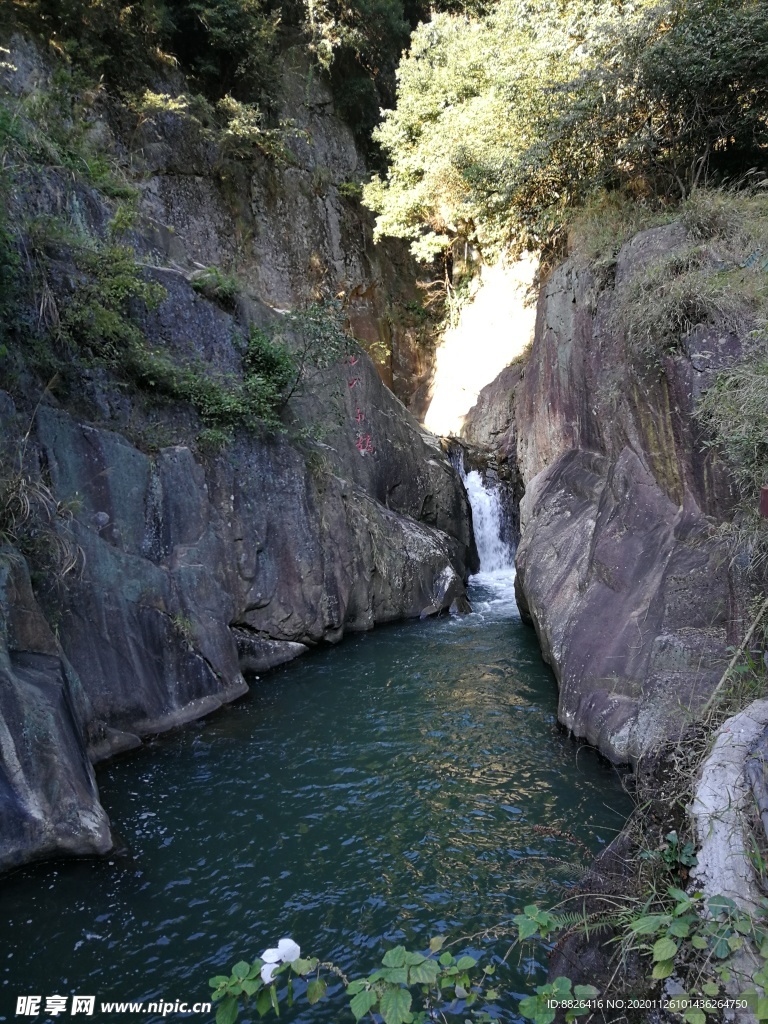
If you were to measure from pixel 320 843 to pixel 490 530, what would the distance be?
11.8m

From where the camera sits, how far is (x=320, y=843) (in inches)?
230

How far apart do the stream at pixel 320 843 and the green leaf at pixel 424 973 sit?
2.13m

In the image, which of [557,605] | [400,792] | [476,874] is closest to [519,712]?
[557,605]

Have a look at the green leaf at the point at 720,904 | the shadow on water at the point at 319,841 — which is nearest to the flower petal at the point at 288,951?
the green leaf at the point at 720,904

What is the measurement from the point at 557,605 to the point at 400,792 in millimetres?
3736

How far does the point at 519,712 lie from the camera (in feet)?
27.2

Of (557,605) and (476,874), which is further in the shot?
(557,605)

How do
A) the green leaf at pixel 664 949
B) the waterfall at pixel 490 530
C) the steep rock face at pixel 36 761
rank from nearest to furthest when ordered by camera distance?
the green leaf at pixel 664 949 → the steep rock face at pixel 36 761 → the waterfall at pixel 490 530

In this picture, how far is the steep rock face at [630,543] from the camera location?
21.4 feet

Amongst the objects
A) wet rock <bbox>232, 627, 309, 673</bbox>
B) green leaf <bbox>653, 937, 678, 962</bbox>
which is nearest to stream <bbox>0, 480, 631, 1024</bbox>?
wet rock <bbox>232, 627, 309, 673</bbox>

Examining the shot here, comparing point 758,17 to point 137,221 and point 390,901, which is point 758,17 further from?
point 390,901

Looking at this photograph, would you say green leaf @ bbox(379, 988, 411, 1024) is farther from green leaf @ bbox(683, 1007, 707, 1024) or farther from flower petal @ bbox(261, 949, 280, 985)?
green leaf @ bbox(683, 1007, 707, 1024)

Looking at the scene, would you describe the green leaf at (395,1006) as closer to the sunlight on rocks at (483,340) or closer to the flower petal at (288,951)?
the flower petal at (288,951)

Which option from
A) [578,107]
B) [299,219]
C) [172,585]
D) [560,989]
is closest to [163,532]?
[172,585]
